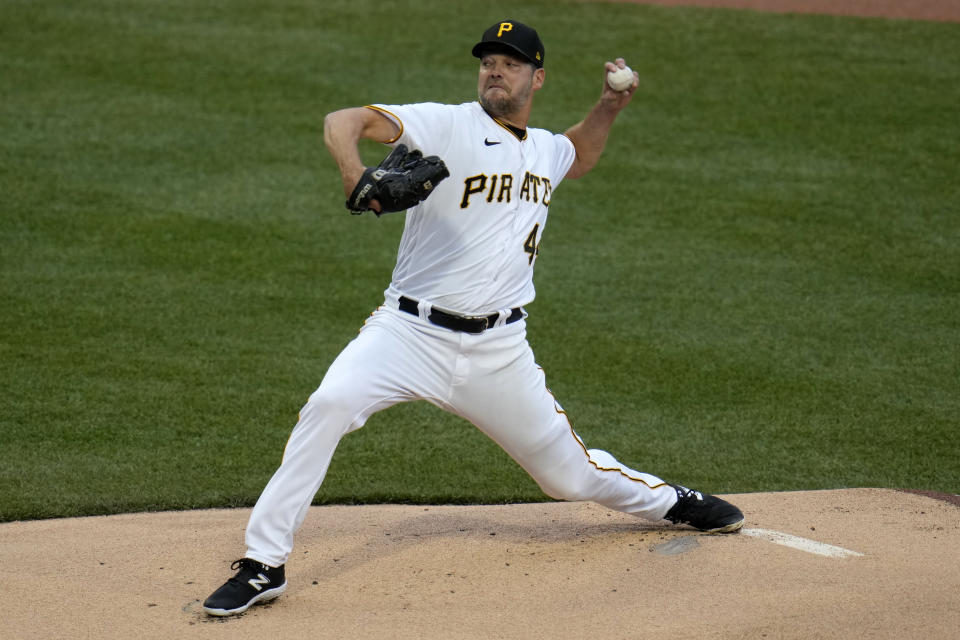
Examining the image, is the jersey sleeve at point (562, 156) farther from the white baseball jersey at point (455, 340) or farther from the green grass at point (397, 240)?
the green grass at point (397, 240)

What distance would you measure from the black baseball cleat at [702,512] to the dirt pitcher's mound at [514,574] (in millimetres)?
50

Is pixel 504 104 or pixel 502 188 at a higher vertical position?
pixel 504 104

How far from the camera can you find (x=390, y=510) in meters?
5.26

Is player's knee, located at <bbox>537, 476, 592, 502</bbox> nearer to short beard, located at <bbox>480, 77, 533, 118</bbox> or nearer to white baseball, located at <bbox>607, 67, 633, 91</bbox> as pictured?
short beard, located at <bbox>480, 77, 533, 118</bbox>

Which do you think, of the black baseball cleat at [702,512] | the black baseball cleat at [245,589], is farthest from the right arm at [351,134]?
the black baseball cleat at [702,512]

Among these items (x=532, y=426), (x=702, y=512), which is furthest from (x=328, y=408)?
(x=702, y=512)

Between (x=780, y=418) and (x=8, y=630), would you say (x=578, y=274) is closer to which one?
(x=780, y=418)

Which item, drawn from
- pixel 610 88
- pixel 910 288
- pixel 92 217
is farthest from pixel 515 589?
pixel 92 217

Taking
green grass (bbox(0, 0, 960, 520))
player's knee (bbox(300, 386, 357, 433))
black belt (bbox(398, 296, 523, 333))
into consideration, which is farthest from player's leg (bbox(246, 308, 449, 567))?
green grass (bbox(0, 0, 960, 520))

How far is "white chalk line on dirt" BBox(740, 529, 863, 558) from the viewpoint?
14.8 feet

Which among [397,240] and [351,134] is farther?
[397,240]

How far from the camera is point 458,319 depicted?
4203mm

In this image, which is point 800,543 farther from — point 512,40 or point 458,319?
point 512,40

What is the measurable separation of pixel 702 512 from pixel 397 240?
473 cm
